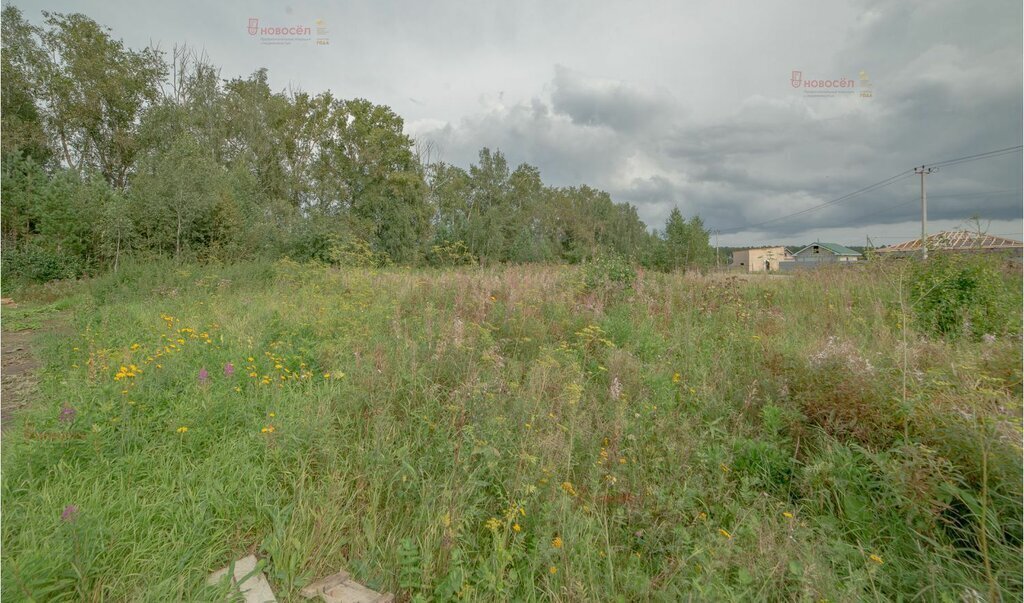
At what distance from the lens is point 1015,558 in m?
1.93

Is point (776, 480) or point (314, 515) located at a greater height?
point (314, 515)

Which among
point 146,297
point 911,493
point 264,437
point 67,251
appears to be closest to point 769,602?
point 911,493

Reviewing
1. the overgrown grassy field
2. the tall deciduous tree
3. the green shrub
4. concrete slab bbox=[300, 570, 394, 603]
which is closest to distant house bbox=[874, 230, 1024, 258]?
the overgrown grassy field

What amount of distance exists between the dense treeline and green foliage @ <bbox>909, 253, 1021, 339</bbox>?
189 inches

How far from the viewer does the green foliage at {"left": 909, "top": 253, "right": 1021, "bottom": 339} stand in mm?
4961

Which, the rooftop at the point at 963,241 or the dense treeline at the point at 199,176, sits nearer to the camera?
the rooftop at the point at 963,241

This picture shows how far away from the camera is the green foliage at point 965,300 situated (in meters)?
4.96

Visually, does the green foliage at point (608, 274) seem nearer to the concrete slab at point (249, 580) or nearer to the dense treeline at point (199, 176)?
the dense treeline at point (199, 176)

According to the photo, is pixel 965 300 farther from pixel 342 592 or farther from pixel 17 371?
pixel 17 371

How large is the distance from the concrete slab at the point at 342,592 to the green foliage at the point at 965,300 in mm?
6404

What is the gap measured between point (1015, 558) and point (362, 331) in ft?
16.9

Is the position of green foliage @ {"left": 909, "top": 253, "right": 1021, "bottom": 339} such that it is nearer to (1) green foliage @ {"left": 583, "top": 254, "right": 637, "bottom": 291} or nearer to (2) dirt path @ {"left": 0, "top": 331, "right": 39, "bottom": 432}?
(1) green foliage @ {"left": 583, "top": 254, "right": 637, "bottom": 291}

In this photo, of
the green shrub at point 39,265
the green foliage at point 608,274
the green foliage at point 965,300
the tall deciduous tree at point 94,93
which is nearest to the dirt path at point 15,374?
the green foliage at point 608,274

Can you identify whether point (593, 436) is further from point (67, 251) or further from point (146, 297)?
point (67, 251)
